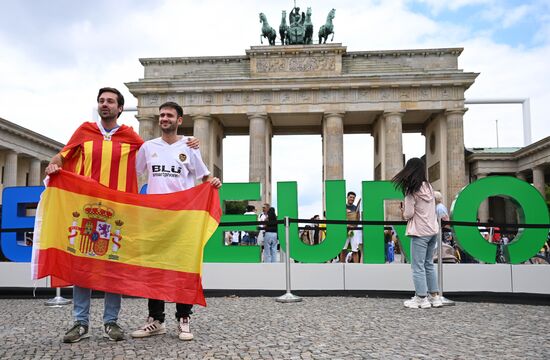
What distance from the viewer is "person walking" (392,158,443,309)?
7762 mm

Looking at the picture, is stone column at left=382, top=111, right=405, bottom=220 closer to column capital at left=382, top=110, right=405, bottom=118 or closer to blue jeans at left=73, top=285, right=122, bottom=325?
column capital at left=382, top=110, right=405, bottom=118

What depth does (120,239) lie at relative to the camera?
5.34 meters

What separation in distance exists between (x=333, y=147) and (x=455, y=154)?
9.47 m

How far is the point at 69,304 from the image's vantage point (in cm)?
834

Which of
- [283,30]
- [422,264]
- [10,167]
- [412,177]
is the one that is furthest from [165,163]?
[10,167]

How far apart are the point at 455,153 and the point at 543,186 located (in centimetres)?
940

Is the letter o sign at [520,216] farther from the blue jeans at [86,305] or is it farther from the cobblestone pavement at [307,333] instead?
the blue jeans at [86,305]

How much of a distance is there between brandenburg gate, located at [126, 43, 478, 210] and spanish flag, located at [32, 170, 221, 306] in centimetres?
3510

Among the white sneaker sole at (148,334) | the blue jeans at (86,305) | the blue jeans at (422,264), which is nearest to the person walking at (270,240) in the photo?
the blue jeans at (422,264)

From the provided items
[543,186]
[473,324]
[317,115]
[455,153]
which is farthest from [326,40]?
[473,324]

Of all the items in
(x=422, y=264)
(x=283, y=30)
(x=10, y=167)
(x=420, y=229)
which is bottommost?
(x=422, y=264)

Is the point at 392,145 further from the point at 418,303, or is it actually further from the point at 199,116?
the point at 418,303

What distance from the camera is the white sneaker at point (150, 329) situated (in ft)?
16.8

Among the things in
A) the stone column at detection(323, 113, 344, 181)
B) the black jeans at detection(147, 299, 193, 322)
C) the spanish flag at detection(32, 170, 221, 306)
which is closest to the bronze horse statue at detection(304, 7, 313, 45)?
the stone column at detection(323, 113, 344, 181)
